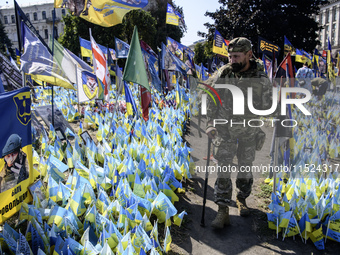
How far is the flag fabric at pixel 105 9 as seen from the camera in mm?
5230

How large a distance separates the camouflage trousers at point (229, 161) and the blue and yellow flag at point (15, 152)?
6.42 feet

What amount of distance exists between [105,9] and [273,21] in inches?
911

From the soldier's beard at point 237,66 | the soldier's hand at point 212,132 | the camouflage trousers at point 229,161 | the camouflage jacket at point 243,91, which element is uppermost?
the soldier's beard at point 237,66

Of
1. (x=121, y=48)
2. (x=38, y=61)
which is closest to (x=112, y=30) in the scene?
(x=121, y=48)

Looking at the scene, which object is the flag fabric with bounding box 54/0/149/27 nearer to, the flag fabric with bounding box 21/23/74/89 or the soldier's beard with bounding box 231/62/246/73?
the flag fabric with bounding box 21/23/74/89

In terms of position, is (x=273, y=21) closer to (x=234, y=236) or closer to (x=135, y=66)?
(x=135, y=66)

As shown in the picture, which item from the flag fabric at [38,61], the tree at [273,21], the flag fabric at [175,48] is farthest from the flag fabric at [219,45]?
the tree at [273,21]

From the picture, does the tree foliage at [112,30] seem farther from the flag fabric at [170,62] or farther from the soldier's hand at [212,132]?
the soldier's hand at [212,132]

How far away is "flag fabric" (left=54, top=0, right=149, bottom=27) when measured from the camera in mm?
5230

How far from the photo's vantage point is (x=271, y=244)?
2941 millimetres

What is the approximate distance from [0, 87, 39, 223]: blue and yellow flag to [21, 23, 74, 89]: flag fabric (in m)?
2.42

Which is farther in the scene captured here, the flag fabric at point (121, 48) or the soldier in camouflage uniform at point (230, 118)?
the flag fabric at point (121, 48)

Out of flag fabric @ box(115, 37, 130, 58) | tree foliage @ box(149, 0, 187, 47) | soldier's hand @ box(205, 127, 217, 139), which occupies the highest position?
tree foliage @ box(149, 0, 187, 47)

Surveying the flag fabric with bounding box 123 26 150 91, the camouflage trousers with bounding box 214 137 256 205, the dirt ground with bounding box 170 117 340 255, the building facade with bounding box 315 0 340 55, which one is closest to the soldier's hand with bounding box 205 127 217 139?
the camouflage trousers with bounding box 214 137 256 205
